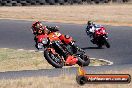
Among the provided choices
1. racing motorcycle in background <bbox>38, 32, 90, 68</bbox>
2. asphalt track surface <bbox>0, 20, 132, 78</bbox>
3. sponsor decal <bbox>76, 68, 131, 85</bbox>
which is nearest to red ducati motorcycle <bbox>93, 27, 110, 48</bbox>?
asphalt track surface <bbox>0, 20, 132, 78</bbox>

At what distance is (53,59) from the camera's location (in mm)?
14828

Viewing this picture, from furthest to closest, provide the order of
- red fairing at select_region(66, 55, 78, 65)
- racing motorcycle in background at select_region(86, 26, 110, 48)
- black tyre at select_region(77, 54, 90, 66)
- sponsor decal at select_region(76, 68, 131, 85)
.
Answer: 1. racing motorcycle in background at select_region(86, 26, 110, 48)
2. black tyre at select_region(77, 54, 90, 66)
3. red fairing at select_region(66, 55, 78, 65)
4. sponsor decal at select_region(76, 68, 131, 85)

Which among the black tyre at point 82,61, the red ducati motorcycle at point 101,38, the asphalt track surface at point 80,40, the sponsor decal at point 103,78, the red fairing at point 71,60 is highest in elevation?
the sponsor decal at point 103,78

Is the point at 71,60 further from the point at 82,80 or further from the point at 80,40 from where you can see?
the point at 80,40

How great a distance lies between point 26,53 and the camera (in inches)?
845

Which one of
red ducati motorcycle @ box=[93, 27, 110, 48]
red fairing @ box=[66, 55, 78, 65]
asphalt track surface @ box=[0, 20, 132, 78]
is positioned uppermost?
red fairing @ box=[66, 55, 78, 65]

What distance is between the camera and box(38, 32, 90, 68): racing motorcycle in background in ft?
48.2

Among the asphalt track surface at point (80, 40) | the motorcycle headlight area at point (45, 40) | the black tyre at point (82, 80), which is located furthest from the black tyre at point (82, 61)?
the black tyre at point (82, 80)

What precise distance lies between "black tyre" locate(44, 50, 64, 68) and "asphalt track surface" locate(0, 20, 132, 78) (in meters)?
0.26

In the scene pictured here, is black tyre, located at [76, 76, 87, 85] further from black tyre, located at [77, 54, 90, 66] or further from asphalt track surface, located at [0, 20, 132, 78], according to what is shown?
black tyre, located at [77, 54, 90, 66]

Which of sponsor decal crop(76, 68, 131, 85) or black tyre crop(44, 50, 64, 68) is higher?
sponsor decal crop(76, 68, 131, 85)

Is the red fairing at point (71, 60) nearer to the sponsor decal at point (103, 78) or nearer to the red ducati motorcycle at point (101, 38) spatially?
the sponsor decal at point (103, 78)

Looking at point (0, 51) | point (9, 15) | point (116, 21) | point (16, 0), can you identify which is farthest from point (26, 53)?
point (16, 0)

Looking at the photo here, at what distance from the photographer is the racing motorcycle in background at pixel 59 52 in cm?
1470
